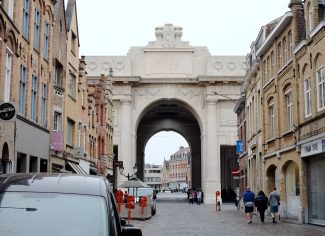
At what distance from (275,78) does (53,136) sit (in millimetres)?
12375

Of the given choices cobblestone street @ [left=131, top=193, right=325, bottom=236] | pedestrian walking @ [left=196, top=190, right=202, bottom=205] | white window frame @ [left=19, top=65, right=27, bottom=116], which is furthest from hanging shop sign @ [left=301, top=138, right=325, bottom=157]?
pedestrian walking @ [left=196, top=190, right=202, bottom=205]

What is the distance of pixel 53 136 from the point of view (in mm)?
30062

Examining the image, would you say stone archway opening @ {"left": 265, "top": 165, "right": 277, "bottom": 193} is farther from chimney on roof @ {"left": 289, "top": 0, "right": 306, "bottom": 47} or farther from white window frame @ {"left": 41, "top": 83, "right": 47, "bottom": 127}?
white window frame @ {"left": 41, "top": 83, "right": 47, "bottom": 127}

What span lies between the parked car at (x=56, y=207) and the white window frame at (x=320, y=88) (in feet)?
58.4

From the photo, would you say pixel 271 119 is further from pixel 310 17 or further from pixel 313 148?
pixel 310 17

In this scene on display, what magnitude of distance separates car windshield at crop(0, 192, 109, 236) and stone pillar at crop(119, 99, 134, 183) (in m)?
56.7

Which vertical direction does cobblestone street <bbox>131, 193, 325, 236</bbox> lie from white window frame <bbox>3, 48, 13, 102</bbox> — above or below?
below

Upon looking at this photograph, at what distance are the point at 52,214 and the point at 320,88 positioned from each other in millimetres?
19139

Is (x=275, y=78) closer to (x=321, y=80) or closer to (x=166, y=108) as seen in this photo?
(x=321, y=80)

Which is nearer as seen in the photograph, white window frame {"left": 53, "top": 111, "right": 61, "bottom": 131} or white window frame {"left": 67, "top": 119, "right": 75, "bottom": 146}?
white window frame {"left": 53, "top": 111, "right": 61, "bottom": 131}

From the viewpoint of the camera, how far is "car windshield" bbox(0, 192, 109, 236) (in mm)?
5516

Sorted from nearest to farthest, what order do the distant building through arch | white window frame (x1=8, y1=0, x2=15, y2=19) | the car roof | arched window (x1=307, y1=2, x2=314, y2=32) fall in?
the car roof < white window frame (x1=8, y1=0, x2=15, y2=19) < arched window (x1=307, y1=2, x2=314, y2=32) < the distant building through arch

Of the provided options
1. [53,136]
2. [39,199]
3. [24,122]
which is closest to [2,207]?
[39,199]

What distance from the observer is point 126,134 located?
63.3 metres
